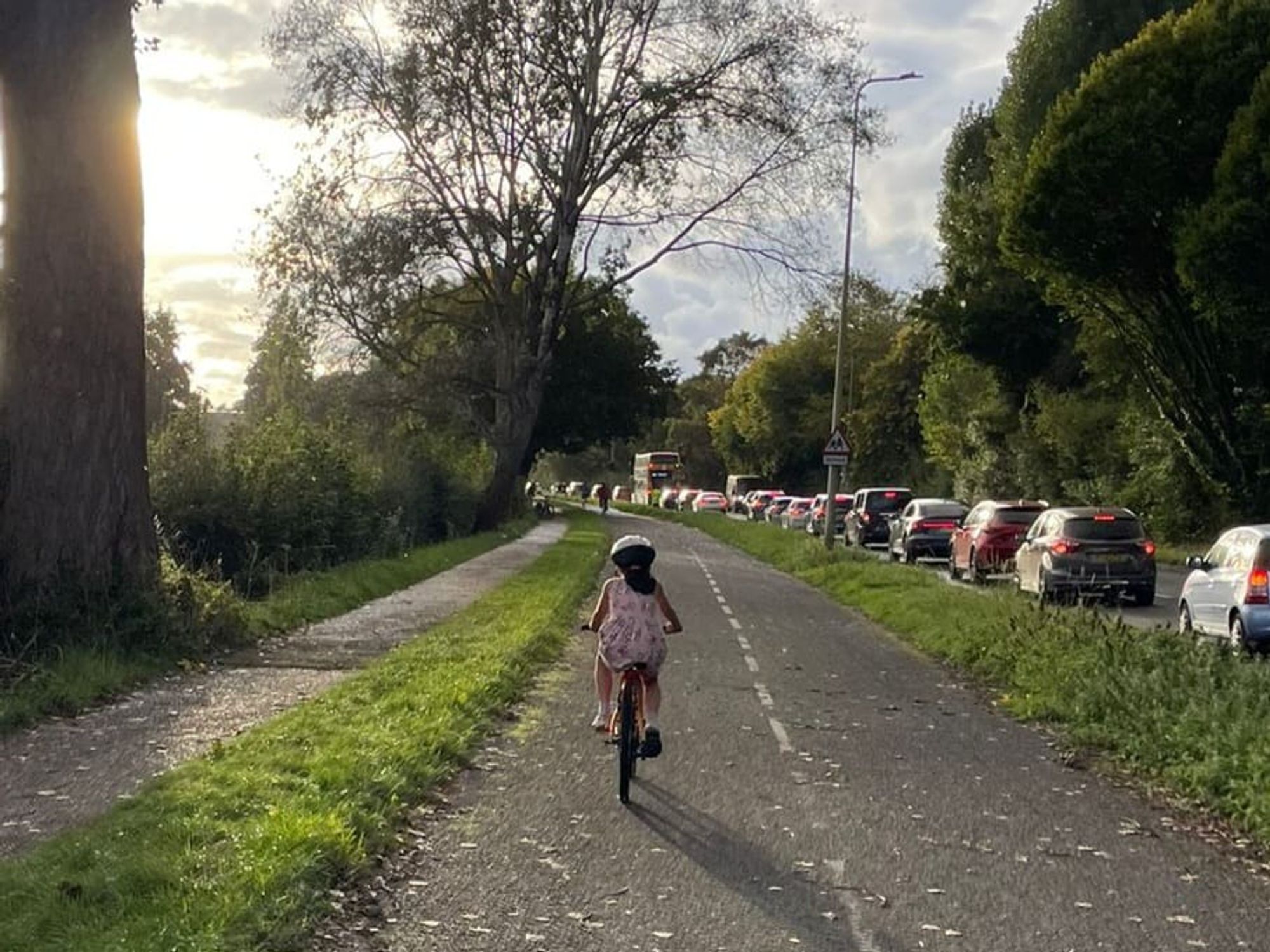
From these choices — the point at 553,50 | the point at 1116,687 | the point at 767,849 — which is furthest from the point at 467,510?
the point at 767,849

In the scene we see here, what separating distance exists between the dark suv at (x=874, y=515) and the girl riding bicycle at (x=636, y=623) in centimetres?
3448

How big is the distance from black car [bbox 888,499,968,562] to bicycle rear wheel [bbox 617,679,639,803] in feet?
89.0

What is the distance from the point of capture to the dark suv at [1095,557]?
77.3ft

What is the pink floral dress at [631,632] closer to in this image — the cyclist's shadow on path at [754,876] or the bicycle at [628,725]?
the bicycle at [628,725]

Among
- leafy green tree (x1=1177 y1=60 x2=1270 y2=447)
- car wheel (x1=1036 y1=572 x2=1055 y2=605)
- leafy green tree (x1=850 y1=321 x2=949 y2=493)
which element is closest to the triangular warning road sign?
leafy green tree (x1=1177 y1=60 x2=1270 y2=447)

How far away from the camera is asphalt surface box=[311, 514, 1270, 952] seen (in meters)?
6.34

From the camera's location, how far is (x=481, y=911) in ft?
Result: 21.3

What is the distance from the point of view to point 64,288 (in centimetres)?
1412

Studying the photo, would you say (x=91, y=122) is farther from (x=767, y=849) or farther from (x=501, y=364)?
(x=501, y=364)

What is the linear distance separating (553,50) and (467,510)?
Result: 51.4 feet

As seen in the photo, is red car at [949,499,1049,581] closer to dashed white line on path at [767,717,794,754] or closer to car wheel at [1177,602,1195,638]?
car wheel at [1177,602,1195,638]

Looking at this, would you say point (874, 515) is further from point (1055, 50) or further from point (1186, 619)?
point (1186, 619)

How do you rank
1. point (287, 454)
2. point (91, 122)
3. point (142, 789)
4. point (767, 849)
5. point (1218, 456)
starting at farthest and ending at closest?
point (1218, 456) → point (287, 454) → point (91, 122) → point (142, 789) → point (767, 849)

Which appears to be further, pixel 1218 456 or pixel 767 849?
pixel 1218 456
